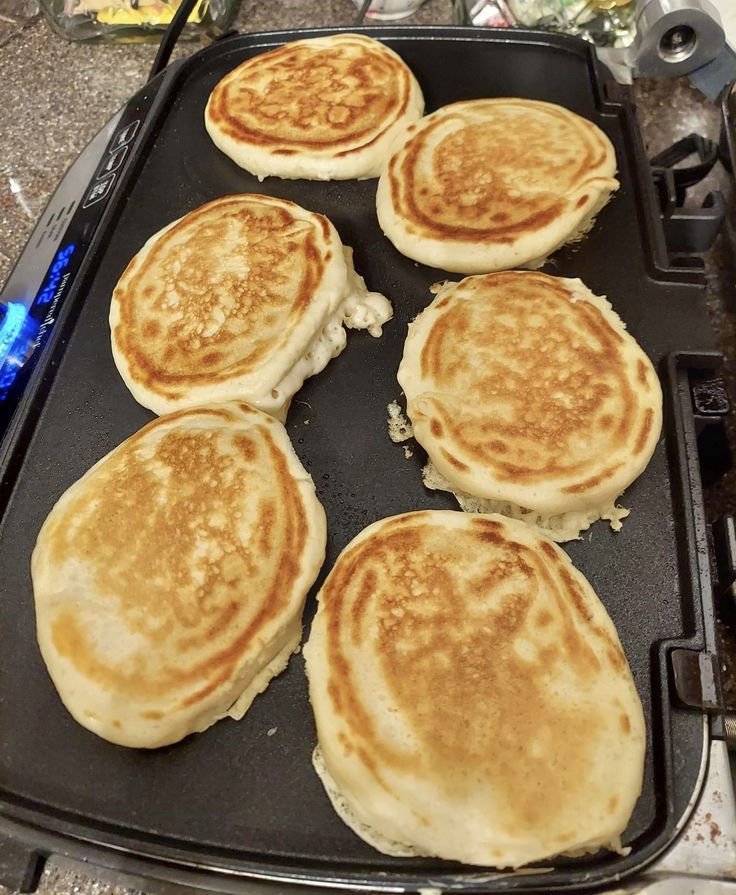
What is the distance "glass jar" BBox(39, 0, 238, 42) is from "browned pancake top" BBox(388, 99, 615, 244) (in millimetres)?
957

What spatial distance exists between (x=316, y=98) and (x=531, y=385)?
0.85 metres

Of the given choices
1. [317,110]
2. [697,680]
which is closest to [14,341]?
[317,110]

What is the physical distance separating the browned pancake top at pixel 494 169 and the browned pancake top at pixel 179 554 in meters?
0.57

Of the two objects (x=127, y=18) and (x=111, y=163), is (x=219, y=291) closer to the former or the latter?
(x=111, y=163)

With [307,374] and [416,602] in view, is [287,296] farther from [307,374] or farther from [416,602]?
[416,602]

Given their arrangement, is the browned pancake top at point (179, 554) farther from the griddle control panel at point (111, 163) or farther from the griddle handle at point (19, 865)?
the griddle control panel at point (111, 163)

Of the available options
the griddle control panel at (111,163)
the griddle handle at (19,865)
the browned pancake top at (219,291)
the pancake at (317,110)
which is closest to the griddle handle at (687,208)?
the pancake at (317,110)

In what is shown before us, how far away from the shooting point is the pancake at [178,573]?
103 cm

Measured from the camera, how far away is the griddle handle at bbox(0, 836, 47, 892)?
98 cm

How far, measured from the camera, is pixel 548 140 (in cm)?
146

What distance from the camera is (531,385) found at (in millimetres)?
1229

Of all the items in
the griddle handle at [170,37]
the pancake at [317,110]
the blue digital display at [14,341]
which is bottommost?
the blue digital display at [14,341]

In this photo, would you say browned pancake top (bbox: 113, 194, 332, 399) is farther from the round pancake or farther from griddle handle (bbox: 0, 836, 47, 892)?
griddle handle (bbox: 0, 836, 47, 892)

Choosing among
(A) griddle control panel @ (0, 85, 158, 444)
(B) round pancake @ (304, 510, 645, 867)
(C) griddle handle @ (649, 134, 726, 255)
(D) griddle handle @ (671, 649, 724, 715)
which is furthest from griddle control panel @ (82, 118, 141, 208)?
(D) griddle handle @ (671, 649, 724, 715)
